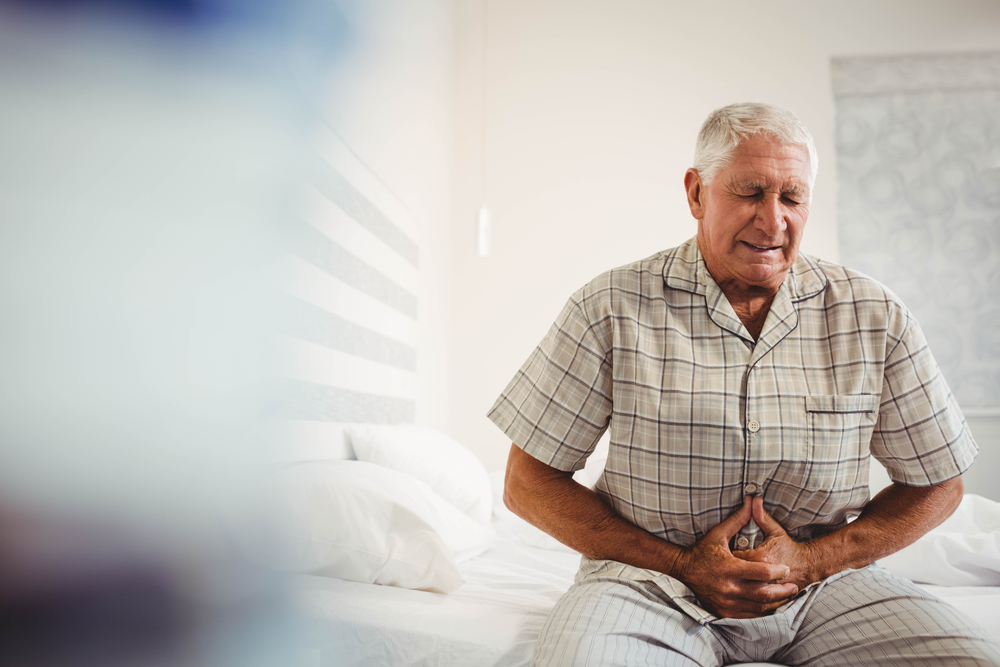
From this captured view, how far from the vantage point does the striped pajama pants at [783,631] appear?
91cm

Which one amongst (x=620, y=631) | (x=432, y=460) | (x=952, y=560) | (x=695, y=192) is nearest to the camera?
(x=620, y=631)

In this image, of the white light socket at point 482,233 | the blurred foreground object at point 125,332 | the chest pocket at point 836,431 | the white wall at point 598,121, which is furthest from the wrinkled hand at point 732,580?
the white wall at point 598,121

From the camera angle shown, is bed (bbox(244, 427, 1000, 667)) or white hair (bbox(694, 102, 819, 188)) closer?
bed (bbox(244, 427, 1000, 667))

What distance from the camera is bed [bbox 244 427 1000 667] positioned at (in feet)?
2.45

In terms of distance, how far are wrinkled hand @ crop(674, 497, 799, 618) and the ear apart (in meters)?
0.58

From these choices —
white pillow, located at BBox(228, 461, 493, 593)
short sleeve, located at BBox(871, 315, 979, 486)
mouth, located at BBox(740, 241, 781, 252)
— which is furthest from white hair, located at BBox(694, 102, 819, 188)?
white pillow, located at BBox(228, 461, 493, 593)

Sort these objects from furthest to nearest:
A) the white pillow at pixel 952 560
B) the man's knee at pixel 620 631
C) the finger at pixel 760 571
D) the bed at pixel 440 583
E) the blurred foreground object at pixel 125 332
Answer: the white pillow at pixel 952 560 → the finger at pixel 760 571 → the man's knee at pixel 620 631 → the bed at pixel 440 583 → the blurred foreground object at pixel 125 332

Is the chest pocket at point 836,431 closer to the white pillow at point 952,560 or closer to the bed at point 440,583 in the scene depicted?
the bed at point 440,583

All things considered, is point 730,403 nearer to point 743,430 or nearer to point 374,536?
point 743,430

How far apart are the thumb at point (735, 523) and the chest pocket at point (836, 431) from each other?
121mm

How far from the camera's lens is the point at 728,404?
3.66 ft

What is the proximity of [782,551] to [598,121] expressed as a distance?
3061 mm

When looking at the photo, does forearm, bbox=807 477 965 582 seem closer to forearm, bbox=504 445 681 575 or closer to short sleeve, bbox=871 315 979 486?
short sleeve, bbox=871 315 979 486

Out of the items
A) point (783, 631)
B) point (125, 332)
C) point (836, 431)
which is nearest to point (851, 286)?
point (836, 431)
